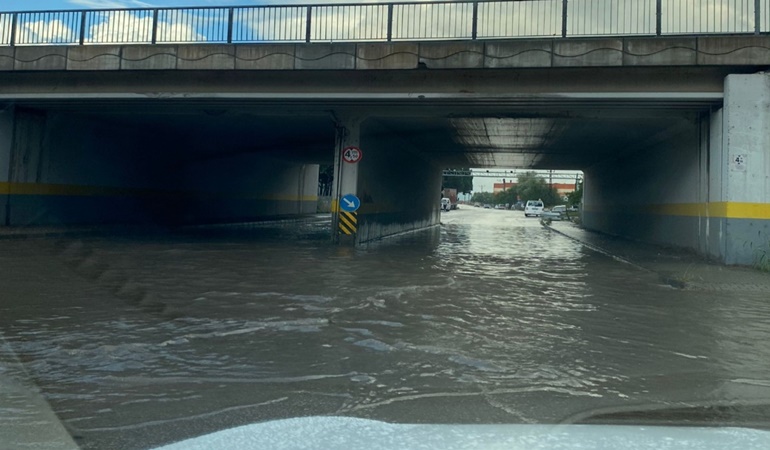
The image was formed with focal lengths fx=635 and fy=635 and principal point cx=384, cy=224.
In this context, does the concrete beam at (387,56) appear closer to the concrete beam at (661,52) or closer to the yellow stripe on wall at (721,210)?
the concrete beam at (661,52)

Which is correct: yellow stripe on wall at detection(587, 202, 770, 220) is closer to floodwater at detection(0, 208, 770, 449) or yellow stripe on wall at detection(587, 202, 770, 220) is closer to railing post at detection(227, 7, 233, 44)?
floodwater at detection(0, 208, 770, 449)

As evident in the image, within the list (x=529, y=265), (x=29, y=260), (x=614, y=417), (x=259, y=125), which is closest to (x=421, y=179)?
(x=259, y=125)

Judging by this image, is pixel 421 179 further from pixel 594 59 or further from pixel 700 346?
pixel 700 346

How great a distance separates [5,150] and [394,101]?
46.5 feet

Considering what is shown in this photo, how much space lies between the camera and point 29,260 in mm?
14906

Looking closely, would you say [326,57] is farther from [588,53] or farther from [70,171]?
[70,171]

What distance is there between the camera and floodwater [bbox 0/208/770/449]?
4.99 metres

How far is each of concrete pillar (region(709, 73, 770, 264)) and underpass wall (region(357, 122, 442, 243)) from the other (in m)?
11.3

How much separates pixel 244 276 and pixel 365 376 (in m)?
7.66

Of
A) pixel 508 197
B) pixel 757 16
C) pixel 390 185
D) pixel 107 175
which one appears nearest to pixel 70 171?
pixel 107 175

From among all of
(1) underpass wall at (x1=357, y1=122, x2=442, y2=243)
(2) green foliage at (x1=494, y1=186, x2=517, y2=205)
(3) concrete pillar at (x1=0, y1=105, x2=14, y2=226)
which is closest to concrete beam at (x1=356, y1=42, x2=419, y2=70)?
(1) underpass wall at (x1=357, y1=122, x2=442, y2=243)

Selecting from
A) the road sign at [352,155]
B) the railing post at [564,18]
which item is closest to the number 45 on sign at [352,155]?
the road sign at [352,155]

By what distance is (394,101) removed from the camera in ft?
64.0

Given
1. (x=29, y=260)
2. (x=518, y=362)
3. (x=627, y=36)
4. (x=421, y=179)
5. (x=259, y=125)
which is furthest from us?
(x=421, y=179)
